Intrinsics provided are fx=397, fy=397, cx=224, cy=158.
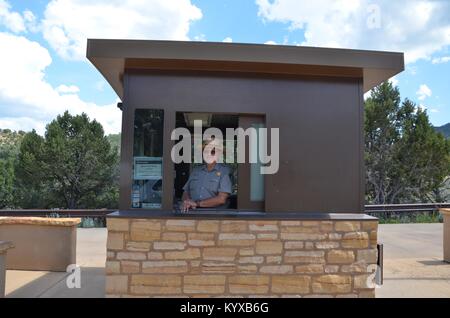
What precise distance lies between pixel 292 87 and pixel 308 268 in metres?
2.06

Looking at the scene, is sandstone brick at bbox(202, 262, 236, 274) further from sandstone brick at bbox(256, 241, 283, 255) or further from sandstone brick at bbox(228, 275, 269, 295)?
sandstone brick at bbox(256, 241, 283, 255)

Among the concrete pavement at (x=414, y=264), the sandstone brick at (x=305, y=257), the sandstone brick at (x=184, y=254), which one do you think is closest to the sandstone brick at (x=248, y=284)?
the sandstone brick at (x=305, y=257)


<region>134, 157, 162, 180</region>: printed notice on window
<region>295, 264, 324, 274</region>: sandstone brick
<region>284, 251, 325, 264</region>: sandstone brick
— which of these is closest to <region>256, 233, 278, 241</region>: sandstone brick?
<region>284, 251, 325, 264</region>: sandstone brick

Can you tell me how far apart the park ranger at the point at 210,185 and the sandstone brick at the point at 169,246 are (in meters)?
0.41

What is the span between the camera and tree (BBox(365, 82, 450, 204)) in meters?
16.9

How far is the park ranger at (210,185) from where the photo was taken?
14.7ft

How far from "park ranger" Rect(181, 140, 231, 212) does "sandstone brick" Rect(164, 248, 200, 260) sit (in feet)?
1.53

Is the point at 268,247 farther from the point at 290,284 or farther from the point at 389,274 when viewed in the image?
the point at 389,274

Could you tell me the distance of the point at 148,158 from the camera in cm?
455

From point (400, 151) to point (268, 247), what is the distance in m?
15.2

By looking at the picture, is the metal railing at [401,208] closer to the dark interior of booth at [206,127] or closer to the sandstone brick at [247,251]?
the dark interior of booth at [206,127]

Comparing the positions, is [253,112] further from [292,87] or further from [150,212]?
[150,212]

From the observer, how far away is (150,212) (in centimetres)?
441

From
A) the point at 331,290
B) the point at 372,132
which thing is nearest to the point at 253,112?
the point at 331,290
